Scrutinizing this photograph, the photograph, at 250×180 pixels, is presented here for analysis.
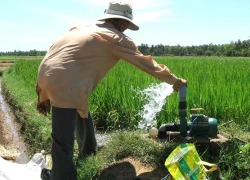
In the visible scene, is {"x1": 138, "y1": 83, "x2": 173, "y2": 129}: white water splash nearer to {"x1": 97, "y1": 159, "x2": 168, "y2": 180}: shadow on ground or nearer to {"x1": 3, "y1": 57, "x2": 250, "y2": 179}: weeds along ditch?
{"x1": 3, "y1": 57, "x2": 250, "y2": 179}: weeds along ditch

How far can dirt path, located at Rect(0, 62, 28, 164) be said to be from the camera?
4539 mm

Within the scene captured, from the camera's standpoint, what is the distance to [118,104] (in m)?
4.86

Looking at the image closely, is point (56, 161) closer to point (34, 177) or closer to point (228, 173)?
point (34, 177)

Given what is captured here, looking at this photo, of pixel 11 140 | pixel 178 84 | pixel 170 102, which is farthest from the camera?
pixel 11 140

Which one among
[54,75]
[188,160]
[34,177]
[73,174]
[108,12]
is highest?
[108,12]

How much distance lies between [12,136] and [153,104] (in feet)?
9.57

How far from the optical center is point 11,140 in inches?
231

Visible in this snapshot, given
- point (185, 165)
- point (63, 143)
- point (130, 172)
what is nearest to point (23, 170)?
point (63, 143)

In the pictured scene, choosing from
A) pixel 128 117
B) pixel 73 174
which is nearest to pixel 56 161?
pixel 73 174

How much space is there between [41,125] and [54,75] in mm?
2666

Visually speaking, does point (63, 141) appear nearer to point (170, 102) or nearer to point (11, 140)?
point (170, 102)

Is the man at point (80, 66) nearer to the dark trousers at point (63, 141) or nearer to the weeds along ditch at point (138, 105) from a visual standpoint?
the dark trousers at point (63, 141)

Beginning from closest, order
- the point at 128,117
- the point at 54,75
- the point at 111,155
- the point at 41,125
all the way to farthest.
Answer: the point at 54,75
the point at 111,155
the point at 128,117
the point at 41,125

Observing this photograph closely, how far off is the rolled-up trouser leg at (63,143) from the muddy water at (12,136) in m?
2.05
